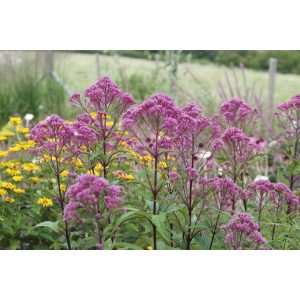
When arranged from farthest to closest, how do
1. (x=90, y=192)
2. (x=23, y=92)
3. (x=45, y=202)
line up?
1. (x=23, y=92)
2. (x=45, y=202)
3. (x=90, y=192)

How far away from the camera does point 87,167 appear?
2.72 meters

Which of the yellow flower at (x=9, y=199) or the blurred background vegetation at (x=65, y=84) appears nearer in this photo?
the yellow flower at (x=9, y=199)

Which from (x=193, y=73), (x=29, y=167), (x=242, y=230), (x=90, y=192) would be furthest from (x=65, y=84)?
(x=90, y=192)

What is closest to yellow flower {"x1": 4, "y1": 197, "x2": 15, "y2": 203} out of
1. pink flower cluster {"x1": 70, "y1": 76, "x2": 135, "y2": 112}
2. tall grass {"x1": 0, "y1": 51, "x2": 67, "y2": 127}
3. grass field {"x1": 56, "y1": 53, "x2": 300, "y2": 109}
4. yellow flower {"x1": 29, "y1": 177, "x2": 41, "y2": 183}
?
yellow flower {"x1": 29, "y1": 177, "x2": 41, "y2": 183}

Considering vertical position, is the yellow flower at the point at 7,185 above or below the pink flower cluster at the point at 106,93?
below

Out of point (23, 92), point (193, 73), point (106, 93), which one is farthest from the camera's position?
point (193, 73)

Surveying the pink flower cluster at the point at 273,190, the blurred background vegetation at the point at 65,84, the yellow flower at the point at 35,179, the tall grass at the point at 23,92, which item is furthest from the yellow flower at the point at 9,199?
the tall grass at the point at 23,92

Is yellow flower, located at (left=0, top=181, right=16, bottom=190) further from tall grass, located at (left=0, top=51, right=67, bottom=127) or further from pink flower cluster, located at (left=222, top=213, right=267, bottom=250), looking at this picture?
tall grass, located at (left=0, top=51, right=67, bottom=127)

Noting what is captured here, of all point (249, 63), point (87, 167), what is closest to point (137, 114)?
point (87, 167)

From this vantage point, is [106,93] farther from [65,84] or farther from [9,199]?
[65,84]

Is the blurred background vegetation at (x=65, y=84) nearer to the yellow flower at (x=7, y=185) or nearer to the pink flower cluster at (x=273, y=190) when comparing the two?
the yellow flower at (x=7, y=185)

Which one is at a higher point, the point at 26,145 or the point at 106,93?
the point at 106,93
